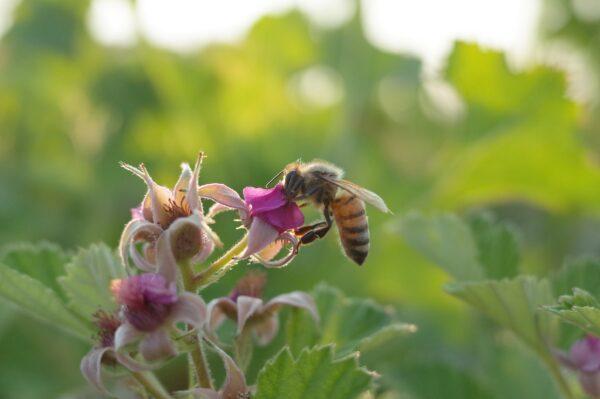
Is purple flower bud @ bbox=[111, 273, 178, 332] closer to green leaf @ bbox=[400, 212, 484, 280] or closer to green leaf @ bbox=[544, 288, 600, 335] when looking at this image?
green leaf @ bbox=[544, 288, 600, 335]

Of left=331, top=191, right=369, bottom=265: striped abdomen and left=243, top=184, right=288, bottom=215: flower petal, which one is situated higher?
left=331, top=191, right=369, bottom=265: striped abdomen

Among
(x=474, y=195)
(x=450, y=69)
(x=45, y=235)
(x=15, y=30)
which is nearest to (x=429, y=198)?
(x=474, y=195)

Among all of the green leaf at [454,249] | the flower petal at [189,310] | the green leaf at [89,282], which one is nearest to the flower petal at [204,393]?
the flower petal at [189,310]

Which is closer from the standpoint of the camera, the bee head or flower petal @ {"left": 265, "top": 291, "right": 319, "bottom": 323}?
flower petal @ {"left": 265, "top": 291, "right": 319, "bottom": 323}

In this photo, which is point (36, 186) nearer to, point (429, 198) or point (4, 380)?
point (4, 380)

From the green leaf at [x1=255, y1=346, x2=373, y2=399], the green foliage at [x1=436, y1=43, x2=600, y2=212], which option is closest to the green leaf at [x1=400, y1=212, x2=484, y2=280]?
the green leaf at [x1=255, y1=346, x2=373, y2=399]

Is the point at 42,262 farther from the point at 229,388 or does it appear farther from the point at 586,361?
the point at 586,361

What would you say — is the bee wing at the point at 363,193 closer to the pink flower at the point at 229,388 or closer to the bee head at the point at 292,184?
the bee head at the point at 292,184
